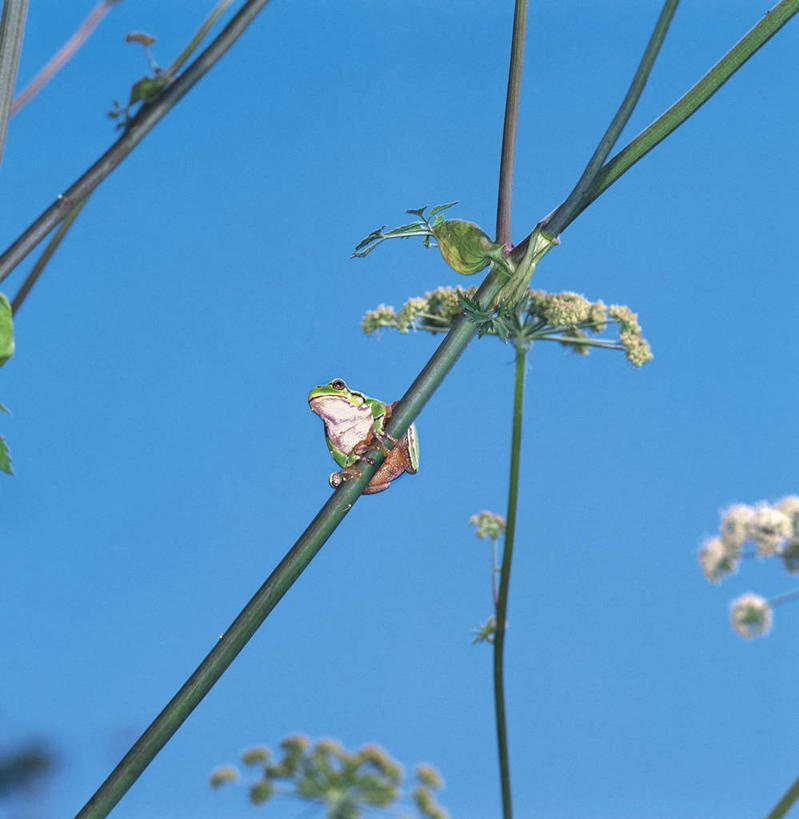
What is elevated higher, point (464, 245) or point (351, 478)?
point (464, 245)

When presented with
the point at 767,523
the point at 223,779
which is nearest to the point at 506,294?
the point at 767,523

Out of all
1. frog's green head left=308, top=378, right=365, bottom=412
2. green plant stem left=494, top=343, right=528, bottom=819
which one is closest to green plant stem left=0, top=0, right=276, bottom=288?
frog's green head left=308, top=378, right=365, bottom=412

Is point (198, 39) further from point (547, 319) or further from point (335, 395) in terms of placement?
point (547, 319)

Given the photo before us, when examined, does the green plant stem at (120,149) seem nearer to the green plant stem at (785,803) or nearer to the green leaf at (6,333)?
the green leaf at (6,333)

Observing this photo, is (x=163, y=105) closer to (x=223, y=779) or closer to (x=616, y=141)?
(x=616, y=141)

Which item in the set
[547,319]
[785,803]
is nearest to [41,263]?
[785,803]

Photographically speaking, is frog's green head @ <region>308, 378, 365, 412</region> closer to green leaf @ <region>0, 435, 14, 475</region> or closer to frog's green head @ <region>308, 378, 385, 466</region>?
frog's green head @ <region>308, 378, 385, 466</region>
